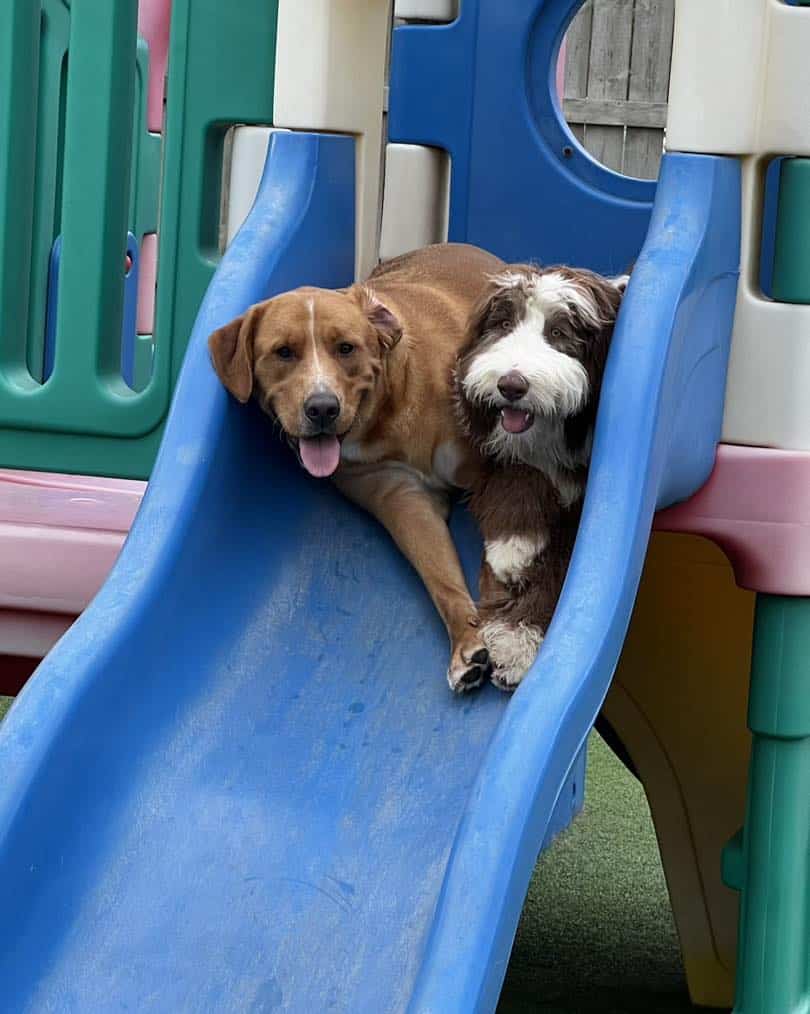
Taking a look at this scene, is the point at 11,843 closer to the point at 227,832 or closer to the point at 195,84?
the point at 227,832

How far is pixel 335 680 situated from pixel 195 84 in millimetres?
1131

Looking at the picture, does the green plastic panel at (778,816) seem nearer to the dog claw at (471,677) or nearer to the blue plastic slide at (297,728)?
the blue plastic slide at (297,728)

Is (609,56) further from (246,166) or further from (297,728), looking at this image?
(297,728)

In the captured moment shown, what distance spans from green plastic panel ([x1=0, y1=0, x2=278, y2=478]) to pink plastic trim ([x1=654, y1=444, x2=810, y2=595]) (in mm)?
992

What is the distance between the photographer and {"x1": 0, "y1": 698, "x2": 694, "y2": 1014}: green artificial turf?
3.12 meters

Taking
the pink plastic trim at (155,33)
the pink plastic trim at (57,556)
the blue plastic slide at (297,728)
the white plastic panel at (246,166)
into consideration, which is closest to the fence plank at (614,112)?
the pink plastic trim at (155,33)

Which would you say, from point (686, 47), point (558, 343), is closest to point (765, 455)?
point (558, 343)

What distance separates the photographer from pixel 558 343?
2293 mm

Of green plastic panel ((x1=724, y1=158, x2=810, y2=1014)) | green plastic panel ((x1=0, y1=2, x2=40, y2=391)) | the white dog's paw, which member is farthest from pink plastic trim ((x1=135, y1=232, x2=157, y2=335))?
the white dog's paw

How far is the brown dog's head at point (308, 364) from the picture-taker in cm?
235

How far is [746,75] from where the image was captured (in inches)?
95.0

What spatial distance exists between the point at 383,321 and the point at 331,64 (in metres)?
0.53

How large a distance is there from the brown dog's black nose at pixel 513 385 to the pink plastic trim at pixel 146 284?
12.2 ft

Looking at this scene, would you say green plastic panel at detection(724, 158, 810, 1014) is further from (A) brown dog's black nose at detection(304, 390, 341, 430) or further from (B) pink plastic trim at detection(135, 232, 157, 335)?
(B) pink plastic trim at detection(135, 232, 157, 335)
